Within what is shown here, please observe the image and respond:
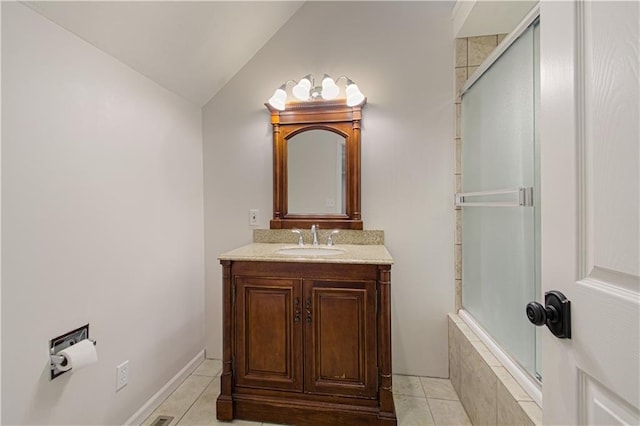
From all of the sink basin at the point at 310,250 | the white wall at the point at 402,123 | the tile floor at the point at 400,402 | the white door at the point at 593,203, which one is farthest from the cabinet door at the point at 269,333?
the white door at the point at 593,203

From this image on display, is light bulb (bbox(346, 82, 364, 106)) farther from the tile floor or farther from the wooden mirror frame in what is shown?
the tile floor

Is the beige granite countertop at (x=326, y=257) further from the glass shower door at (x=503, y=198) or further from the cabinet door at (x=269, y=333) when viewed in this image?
the glass shower door at (x=503, y=198)

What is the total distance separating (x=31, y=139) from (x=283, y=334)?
132 cm

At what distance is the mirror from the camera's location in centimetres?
211

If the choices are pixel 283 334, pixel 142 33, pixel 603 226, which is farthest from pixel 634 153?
pixel 142 33

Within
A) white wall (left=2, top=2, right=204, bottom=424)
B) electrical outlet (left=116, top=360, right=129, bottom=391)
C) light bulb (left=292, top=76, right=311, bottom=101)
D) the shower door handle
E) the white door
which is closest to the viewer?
the white door

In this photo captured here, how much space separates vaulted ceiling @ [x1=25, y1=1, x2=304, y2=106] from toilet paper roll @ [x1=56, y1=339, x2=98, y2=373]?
124cm

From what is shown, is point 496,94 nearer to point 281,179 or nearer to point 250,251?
point 281,179

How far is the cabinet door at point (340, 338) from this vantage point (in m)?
1.52

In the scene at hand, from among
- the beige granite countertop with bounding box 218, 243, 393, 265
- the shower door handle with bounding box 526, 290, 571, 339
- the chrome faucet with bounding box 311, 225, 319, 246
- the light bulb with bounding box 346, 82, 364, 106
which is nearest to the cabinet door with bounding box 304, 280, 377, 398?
the beige granite countertop with bounding box 218, 243, 393, 265

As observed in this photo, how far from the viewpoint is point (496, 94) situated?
60.6 inches

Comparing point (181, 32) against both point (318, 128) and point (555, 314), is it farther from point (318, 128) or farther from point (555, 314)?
point (555, 314)

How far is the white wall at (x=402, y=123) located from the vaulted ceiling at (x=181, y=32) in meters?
0.16

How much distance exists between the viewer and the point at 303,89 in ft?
6.73
